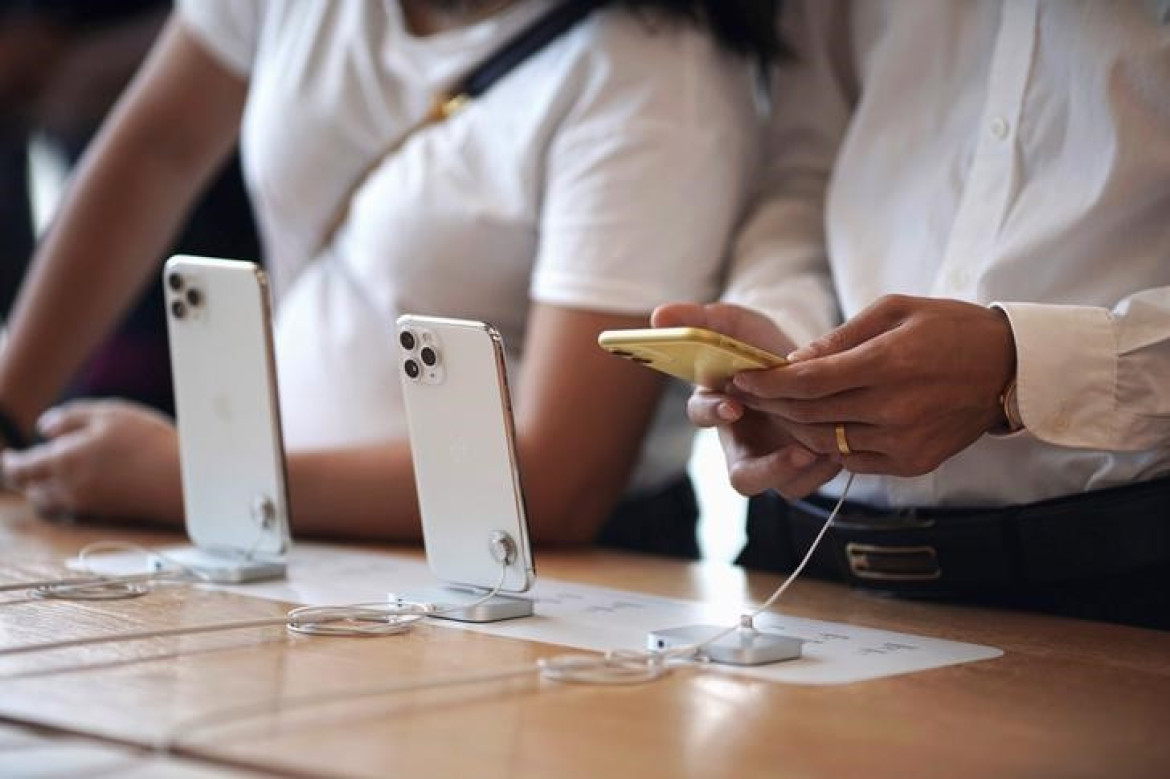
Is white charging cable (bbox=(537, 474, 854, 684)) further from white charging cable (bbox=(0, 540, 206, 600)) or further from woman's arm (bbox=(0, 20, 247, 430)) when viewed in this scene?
woman's arm (bbox=(0, 20, 247, 430))

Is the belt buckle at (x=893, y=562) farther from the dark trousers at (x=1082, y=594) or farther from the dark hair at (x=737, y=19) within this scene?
the dark hair at (x=737, y=19)

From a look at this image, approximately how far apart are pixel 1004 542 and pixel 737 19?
514 mm

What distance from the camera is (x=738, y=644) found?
0.87 metres

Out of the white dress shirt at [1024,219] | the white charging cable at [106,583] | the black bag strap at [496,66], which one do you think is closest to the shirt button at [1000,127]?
the white dress shirt at [1024,219]

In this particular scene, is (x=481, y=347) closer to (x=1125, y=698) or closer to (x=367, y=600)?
(x=367, y=600)

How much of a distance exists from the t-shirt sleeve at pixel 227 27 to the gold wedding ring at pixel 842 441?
2.88ft

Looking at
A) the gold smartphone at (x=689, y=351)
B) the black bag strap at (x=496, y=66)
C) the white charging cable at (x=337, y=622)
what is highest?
the black bag strap at (x=496, y=66)

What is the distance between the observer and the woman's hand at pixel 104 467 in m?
1.39

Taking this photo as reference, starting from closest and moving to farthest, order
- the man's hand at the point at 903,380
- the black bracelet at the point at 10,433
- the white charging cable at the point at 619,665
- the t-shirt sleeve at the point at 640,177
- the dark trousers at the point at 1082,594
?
the white charging cable at the point at 619,665
the man's hand at the point at 903,380
the dark trousers at the point at 1082,594
the t-shirt sleeve at the point at 640,177
the black bracelet at the point at 10,433

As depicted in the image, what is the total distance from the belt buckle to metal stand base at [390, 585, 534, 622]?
24 centimetres

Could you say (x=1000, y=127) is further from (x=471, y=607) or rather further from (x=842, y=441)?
(x=471, y=607)

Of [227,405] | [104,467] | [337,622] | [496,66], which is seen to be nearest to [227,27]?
[496,66]

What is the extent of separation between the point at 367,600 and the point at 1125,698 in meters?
0.45

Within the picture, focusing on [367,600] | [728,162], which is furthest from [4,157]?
[367,600]
